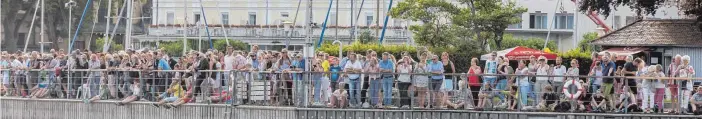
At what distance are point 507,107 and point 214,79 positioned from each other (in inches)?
246

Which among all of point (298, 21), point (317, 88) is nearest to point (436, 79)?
point (317, 88)

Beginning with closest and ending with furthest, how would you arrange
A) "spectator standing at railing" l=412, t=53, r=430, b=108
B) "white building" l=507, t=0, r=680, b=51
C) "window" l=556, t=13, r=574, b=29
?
"spectator standing at railing" l=412, t=53, r=430, b=108
"white building" l=507, t=0, r=680, b=51
"window" l=556, t=13, r=574, b=29

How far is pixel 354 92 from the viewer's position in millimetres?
36750

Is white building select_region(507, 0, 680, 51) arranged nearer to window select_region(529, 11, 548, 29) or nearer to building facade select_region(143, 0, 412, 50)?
window select_region(529, 11, 548, 29)

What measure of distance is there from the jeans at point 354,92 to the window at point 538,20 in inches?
2084

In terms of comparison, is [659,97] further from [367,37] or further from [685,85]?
[367,37]

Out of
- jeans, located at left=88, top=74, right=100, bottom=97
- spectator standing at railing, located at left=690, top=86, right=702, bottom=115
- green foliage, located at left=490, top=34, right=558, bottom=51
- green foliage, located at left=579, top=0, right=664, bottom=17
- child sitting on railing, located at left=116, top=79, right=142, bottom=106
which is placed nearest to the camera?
spectator standing at railing, located at left=690, top=86, right=702, bottom=115

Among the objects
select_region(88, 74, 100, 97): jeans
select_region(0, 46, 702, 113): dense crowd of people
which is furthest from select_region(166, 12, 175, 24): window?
select_region(0, 46, 702, 113): dense crowd of people

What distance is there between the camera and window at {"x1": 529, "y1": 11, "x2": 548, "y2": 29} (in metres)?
89.1

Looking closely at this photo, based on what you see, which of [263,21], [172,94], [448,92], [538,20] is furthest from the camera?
[263,21]

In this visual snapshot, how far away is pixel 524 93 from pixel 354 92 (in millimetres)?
3275

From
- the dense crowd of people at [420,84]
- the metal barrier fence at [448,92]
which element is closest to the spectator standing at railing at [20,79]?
the dense crowd of people at [420,84]

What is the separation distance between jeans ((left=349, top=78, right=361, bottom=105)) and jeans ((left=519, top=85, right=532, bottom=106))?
3.10 metres

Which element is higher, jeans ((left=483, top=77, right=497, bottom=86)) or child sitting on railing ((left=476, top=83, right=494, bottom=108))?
jeans ((left=483, top=77, right=497, bottom=86))
